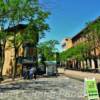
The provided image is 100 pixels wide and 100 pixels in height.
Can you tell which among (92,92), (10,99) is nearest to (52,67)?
(10,99)

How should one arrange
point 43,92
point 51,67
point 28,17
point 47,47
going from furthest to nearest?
point 47,47, point 51,67, point 28,17, point 43,92

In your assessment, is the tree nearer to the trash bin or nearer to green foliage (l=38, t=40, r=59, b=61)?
the trash bin

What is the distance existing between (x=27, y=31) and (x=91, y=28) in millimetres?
24166

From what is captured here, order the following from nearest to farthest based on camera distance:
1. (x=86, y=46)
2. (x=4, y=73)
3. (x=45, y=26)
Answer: (x=45, y=26), (x=4, y=73), (x=86, y=46)

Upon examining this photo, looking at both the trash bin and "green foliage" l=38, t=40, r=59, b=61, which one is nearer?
the trash bin

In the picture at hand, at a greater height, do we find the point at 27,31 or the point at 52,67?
the point at 27,31

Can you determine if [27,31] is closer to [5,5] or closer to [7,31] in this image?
[7,31]

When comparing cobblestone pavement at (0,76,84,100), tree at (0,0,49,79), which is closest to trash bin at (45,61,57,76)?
tree at (0,0,49,79)

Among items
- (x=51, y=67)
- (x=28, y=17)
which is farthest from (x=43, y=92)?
(x=51, y=67)

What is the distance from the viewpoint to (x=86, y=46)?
7862 centimetres

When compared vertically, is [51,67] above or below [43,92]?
above

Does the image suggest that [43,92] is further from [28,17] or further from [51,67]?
[51,67]

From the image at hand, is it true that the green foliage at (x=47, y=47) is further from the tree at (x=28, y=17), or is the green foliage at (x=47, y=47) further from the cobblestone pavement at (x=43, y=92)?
the cobblestone pavement at (x=43, y=92)

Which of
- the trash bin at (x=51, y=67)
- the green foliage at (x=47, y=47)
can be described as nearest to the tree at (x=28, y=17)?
the trash bin at (x=51, y=67)
